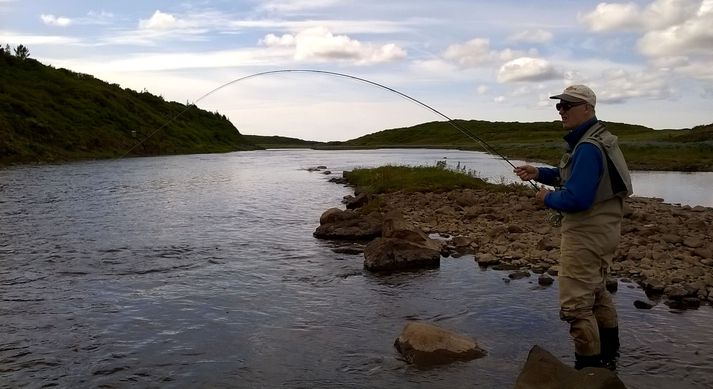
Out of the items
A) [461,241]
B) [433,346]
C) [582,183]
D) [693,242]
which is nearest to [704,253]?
[693,242]

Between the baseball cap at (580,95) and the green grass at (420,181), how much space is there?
57.5 ft

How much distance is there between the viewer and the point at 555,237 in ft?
42.0

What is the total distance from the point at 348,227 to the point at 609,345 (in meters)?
9.09

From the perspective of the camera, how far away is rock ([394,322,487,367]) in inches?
262

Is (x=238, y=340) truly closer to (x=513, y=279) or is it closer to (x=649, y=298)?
(x=513, y=279)

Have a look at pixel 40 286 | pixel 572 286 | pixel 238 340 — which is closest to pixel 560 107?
pixel 572 286

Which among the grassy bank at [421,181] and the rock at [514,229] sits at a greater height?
the grassy bank at [421,181]

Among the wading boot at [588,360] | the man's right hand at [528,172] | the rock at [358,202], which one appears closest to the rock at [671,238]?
the wading boot at [588,360]

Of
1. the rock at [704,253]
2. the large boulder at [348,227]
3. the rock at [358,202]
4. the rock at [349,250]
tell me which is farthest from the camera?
the rock at [358,202]

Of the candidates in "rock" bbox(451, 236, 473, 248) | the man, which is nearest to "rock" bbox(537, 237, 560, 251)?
"rock" bbox(451, 236, 473, 248)

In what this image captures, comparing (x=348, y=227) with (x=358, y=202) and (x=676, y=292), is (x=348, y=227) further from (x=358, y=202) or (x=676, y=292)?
(x=676, y=292)

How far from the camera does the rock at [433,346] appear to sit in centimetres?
665

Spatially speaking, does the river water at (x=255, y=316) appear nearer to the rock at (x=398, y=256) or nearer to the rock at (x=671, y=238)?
the rock at (x=398, y=256)

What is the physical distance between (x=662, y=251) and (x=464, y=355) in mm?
6708
